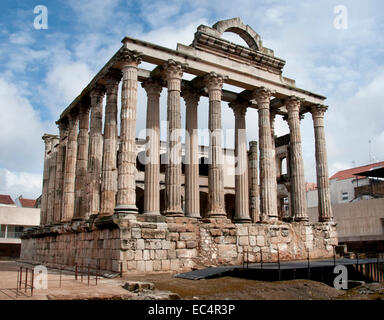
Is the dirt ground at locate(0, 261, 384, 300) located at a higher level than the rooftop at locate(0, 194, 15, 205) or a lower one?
lower

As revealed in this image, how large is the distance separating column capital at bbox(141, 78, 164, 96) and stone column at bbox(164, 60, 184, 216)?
1438 mm

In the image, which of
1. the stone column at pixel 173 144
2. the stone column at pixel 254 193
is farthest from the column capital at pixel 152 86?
the stone column at pixel 254 193

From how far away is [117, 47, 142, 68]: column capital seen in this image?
17.8 m

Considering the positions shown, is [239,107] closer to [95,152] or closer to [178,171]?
[178,171]

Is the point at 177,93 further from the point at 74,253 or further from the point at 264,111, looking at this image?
the point at 74,253

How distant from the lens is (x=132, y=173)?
56.7ft

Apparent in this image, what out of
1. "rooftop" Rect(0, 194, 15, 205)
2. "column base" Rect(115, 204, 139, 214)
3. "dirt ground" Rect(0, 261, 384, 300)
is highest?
"rooftop" Rect(0, 194, 15, 205)

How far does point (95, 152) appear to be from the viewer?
20.4 metres

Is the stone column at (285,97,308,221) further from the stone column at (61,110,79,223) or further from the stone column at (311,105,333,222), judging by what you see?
the stone column at (61,110,79,223)

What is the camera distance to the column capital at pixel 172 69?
18922mm

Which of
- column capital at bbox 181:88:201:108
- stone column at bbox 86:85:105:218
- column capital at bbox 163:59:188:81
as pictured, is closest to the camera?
column capital at bbox 163:59:188:81

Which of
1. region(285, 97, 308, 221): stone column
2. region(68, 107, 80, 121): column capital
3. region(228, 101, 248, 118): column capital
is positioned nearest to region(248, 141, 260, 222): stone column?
region(285, 97, 308, 221): stone column
